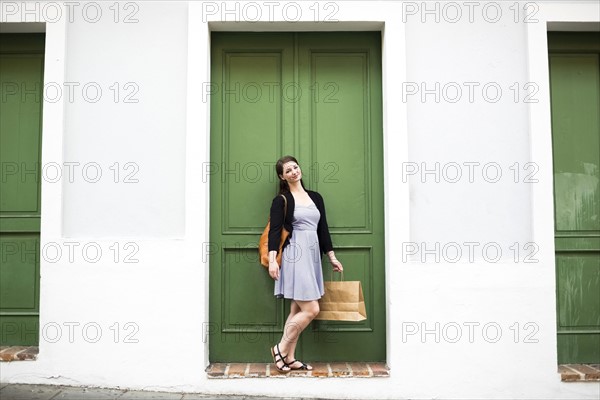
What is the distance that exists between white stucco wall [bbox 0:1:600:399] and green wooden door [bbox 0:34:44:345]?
1.31 feet

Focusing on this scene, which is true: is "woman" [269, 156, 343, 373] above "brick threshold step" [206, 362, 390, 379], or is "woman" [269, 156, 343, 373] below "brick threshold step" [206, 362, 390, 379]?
above

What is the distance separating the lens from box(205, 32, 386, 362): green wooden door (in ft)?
16.5

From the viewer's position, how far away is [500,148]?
4.86 m

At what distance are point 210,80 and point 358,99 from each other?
1370 mm

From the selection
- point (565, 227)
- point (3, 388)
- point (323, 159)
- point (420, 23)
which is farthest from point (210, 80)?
point (565, 227)

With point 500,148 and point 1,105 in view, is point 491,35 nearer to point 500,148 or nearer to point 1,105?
point 500,148

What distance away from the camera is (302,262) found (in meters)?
4.59

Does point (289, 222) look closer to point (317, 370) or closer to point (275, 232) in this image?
point (275, 232)

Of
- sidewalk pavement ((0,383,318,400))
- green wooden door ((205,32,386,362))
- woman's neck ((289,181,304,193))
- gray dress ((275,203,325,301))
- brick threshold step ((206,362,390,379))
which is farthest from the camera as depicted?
green wooden door ((205,32,386,362))

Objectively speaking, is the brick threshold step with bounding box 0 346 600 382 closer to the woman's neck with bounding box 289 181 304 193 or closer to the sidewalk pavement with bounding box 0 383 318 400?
the sidewalk pavement with bounding box 0 383 318 400

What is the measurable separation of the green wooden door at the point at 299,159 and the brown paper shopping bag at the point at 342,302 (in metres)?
0.30

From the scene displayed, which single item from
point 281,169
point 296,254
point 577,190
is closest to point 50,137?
point 281,169

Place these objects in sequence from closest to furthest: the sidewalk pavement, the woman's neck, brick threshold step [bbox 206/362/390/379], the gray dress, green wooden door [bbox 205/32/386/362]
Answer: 1. the sidewalk pavement
2. the gray dress
3. brick threshold step [bbox 206/362/390/379]
4. the woman's neck
5. green wooden door [bbox 205/32/386/362]

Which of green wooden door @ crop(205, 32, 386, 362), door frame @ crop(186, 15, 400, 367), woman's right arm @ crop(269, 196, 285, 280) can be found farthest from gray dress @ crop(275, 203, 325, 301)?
door frame @ crop(186, 15, 400, 367)
